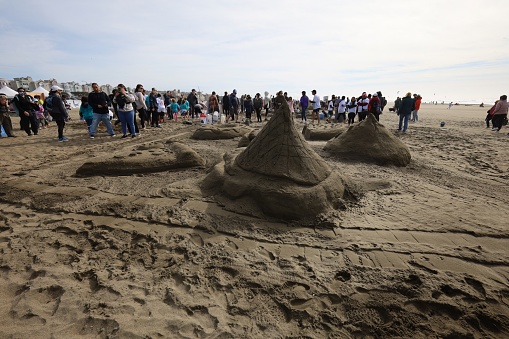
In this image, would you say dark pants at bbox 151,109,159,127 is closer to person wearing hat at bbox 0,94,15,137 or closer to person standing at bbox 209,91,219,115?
person standing at bbox 209,91,219,115

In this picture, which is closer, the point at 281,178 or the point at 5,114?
the point at 281,178

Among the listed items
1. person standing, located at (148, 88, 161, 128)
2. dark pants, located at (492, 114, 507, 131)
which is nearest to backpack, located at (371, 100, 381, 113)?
dark pants, located at (492, 114, 507, 131)

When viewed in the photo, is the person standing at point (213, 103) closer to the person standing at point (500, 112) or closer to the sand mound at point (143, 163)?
the sand mound at point (143, 163)

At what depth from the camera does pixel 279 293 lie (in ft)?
6.22

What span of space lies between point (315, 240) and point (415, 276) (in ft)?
2.76

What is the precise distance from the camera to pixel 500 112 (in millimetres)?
9359

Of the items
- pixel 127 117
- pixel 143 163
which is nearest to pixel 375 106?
pixel 143 163

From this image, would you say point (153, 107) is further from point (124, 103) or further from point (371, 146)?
point (371, 146)

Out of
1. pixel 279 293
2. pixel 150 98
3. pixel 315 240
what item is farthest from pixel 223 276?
pixel 150 98

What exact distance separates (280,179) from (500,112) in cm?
1100

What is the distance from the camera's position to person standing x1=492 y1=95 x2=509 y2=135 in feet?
29.8

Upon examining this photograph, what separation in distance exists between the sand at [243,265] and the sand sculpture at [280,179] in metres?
0.17

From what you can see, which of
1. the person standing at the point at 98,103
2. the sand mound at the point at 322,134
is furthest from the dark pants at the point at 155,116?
the sand mound at the point at 322,134

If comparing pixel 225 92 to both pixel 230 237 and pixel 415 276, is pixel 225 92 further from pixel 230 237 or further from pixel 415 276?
pixel 415 276
